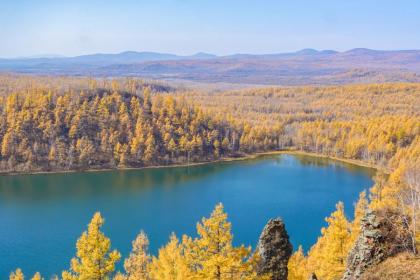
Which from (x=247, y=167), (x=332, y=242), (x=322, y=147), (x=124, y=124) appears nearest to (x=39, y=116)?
(x=124, y=124)

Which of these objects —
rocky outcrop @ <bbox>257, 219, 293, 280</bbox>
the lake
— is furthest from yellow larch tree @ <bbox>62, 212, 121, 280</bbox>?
the lake

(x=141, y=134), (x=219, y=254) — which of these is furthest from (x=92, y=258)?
(x=141, y=134)

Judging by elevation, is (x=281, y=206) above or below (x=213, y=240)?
below

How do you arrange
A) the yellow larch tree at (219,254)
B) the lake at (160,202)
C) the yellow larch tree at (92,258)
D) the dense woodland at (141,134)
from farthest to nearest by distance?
the dense woodland at (141,134)
the lake at (160,202)
the yellow larch tree at (92,258)
the yellow larch tree at (219,254)

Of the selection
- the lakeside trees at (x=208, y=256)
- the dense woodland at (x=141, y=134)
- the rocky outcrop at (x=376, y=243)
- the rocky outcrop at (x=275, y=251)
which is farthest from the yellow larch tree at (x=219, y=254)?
the dense woodland at (x=141, y=134)

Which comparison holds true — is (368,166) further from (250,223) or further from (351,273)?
(351,273)

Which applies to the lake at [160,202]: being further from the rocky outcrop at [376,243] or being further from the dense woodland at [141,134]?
the rocky outcrop at [376,243]
